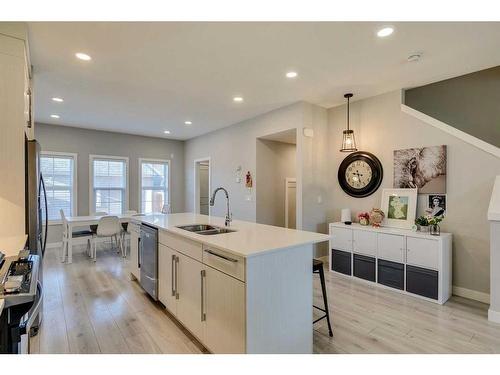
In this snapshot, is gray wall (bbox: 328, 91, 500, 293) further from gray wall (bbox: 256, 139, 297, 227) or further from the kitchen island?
the kitchen island

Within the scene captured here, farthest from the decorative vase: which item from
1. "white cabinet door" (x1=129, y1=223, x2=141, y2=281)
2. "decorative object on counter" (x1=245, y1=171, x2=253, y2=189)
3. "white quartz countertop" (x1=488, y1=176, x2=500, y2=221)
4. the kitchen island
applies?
"white cabinet door" (x1=129, y1=223, x2=141, y2=281)

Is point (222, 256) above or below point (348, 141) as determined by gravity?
below

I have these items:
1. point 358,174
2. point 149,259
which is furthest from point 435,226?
point 149,259

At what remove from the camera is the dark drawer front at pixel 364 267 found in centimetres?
352

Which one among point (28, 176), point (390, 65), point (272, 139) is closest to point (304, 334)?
point (28, 176)

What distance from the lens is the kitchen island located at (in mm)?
1685

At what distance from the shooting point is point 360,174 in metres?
4.07

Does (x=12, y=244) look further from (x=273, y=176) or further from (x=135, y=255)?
(x=273, y=176)

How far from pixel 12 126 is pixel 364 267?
4.16 meters

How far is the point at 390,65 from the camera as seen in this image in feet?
9.66

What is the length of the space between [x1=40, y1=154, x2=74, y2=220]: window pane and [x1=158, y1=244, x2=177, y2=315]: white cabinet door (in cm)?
442

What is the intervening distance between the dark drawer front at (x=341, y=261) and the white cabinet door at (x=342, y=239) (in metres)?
0.07

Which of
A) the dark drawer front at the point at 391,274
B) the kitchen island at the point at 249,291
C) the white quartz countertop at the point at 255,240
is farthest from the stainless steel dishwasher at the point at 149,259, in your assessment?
the dark drawer front at the point at 391,274
